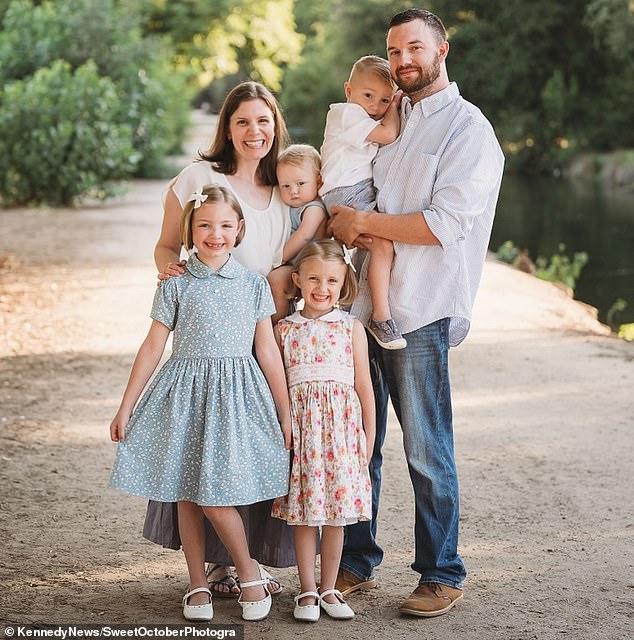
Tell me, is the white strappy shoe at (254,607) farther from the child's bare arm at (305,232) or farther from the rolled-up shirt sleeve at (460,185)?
the rolled-up shirt sleeve at (460,185)

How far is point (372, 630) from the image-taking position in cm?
380

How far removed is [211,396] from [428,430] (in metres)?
0.80

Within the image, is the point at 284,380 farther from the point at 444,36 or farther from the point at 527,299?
the point at 527,299

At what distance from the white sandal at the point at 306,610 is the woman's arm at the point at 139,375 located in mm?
853

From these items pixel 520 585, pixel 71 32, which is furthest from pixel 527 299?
pixel 71 32

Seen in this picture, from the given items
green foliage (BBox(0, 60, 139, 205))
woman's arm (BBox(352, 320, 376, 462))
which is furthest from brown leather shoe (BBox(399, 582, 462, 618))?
green foliage (BBox(0, 60, 139, 205))

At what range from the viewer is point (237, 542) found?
377 cm

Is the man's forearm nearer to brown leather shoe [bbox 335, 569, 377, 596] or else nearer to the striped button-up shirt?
the striped button-up shirt

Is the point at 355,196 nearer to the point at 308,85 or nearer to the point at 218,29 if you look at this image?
the point at 218,29

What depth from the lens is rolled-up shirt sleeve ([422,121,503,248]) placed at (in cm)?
363

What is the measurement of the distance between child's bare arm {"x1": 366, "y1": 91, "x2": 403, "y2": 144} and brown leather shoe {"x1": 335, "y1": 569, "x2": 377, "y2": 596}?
5.42 ft

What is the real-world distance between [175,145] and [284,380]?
85.5ft

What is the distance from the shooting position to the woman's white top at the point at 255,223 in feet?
12.7

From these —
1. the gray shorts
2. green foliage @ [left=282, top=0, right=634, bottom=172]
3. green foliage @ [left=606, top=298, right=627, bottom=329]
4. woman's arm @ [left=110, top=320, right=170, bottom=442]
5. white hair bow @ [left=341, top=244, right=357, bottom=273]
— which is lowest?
green foliage @ [left=606, top=298, right=627, bottom=329]
